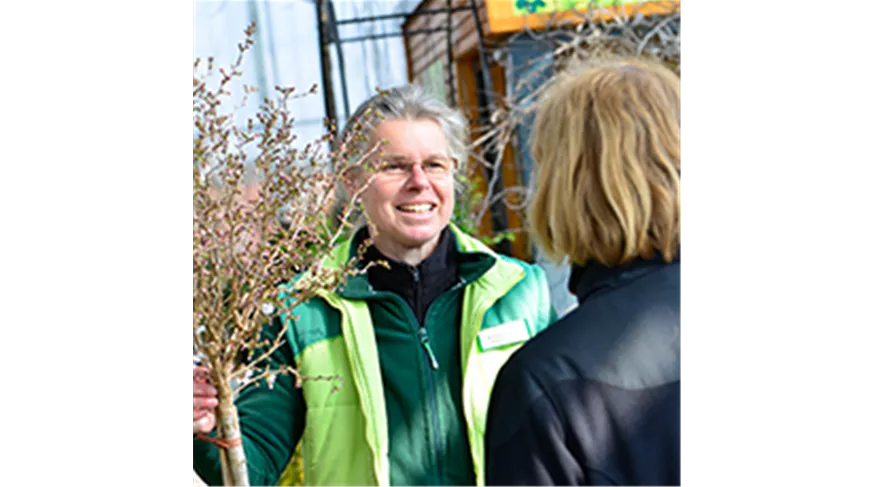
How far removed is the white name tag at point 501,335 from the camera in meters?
1.74

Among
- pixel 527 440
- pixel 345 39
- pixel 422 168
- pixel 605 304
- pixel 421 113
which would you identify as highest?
pixel 345 39

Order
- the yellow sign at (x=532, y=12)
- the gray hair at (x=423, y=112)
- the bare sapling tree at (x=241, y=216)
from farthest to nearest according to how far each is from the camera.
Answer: the yellow sign at (x=532, y=12), the gray hair at (x=423, y=112), the bare sapling tree at (x=241, y=216)

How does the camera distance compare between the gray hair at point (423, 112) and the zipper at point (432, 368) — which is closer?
the zipper at point (432, 368)

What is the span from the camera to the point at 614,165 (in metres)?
1.24

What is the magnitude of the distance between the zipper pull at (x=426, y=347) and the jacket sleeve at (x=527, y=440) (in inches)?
21.6

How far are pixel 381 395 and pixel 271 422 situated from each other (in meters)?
0.21

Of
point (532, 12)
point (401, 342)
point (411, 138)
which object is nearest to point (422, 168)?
point (411, 138)

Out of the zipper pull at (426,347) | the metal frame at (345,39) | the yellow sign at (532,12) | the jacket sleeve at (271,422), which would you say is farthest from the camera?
the yellow sign at (532,12)

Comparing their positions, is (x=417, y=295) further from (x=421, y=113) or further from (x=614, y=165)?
(x=614, y=165)

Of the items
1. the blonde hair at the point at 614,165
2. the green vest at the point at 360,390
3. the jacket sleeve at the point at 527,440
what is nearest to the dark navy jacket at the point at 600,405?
the jacket sleeve at the point at 527,440

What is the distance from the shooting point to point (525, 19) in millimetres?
5941

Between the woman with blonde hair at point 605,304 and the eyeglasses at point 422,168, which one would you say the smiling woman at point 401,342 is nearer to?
the eyeglasses at point 422,168

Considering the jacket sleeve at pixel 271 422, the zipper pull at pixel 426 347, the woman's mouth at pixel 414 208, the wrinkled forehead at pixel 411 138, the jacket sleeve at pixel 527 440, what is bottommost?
the jacket sleeve at pixel 271 422
